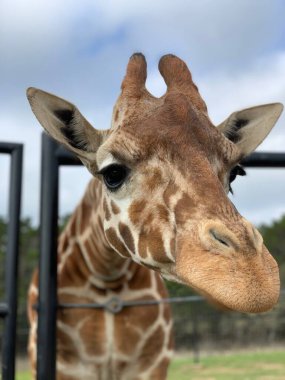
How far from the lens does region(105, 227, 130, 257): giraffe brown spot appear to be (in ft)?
5.75

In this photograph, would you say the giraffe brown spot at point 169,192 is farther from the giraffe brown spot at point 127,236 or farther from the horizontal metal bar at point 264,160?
the horizontal metal bar at point 264,160

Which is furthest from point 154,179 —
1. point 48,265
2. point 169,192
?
point 48,265

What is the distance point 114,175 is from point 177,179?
0.23m

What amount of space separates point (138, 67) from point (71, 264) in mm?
1080

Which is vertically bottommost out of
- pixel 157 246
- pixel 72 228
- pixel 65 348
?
pixel 65 348

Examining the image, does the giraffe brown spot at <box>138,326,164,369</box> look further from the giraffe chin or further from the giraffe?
the giraffe chin

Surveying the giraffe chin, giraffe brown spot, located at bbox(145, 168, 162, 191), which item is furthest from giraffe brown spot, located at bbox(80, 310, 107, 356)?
the giraffe chin

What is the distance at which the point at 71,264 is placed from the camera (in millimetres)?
2588

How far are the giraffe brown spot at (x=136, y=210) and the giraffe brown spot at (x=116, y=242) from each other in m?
0.18

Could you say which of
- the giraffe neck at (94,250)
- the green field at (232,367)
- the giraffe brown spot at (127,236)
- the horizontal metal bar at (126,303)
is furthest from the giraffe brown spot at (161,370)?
the green field at (232,367)

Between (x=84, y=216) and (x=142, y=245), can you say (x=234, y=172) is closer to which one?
(x=142, y=245)

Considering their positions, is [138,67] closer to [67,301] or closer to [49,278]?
[49,278]

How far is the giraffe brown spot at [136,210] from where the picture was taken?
5.14 ft

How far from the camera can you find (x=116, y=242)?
1.78 meters
